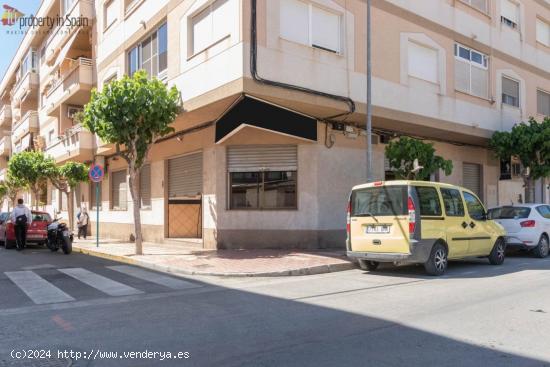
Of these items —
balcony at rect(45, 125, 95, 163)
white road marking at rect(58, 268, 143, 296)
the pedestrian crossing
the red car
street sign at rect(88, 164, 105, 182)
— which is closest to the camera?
the pedestrian crossing

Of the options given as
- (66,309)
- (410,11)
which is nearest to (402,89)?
(410,11)

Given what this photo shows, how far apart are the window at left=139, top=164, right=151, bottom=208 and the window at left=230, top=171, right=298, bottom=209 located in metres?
5.42

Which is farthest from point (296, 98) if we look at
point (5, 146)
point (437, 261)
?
point (5, 146)

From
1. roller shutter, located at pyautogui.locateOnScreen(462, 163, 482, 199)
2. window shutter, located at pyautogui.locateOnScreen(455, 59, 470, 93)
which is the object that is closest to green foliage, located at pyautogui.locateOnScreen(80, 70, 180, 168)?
window shutter, located at pyautogui.locateOnScreen(455, 59, 470, 93)

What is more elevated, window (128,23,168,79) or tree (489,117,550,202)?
window (128,23,168,79)

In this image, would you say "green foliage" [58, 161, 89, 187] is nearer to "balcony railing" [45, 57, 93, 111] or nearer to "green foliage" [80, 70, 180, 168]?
"balcony railing" [45, 57, 93, 111]

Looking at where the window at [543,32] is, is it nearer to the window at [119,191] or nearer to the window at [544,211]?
the window at [544,211]

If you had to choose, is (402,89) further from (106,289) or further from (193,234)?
(106,289)

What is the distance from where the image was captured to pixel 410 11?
52.7 ft

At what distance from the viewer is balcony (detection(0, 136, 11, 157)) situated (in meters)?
42.2

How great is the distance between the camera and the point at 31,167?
24.4 meters

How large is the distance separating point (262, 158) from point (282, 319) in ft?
28.9

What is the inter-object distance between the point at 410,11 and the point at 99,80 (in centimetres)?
1329

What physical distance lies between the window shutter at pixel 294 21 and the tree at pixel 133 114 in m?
3.51
